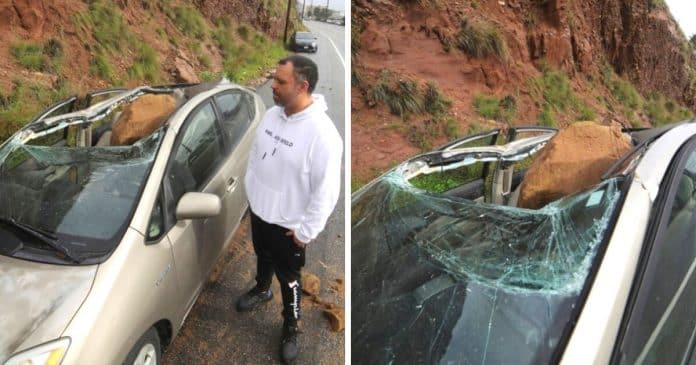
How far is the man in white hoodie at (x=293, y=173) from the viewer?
2.50 meters

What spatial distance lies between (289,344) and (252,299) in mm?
476

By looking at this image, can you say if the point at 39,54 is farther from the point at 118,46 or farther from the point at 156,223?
the point at 156,223

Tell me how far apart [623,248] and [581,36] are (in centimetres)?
1143

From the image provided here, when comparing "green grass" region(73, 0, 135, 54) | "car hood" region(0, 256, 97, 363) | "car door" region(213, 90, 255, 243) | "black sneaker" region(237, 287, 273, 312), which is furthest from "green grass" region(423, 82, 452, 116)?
"green grass" region(73, 0, 135, 54)

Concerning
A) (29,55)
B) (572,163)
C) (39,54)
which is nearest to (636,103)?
(572,163)

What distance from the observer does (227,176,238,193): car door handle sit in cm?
346

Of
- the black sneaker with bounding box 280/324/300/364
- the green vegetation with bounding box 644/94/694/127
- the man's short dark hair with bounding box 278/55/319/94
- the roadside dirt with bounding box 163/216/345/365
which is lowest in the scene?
the green vegetation with bounding box 644/94/694/127

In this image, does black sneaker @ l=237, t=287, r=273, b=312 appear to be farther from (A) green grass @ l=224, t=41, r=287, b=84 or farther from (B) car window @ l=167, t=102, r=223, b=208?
(A) green grass @ l=224, t=41, r=287, b=84

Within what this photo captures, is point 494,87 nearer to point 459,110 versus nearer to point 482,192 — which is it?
point 459,110

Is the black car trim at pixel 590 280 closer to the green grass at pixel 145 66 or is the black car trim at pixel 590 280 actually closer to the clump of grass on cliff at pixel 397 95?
the clump of grass on cliff at pixel 397 95

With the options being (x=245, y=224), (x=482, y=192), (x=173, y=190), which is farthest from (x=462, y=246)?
(x=245, y=224)

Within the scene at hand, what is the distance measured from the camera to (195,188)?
304 cm

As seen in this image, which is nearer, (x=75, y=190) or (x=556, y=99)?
(x=75, y=190)

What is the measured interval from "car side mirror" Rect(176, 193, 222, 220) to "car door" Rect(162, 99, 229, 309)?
0.30 feet
